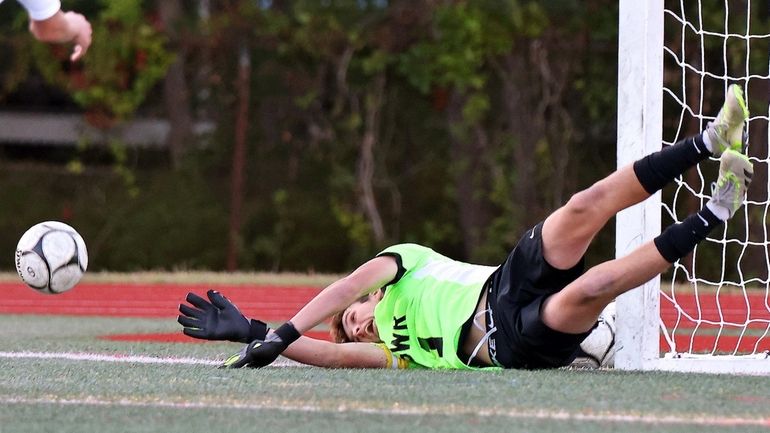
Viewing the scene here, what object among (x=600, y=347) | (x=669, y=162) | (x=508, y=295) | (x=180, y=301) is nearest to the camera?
(x=669, y=162)

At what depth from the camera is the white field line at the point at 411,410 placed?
3465 millimetres

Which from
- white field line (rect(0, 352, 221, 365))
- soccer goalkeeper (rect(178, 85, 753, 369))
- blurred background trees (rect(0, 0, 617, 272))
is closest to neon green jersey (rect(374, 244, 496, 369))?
soccer goalkeeper (rect(178, 85, 753, 369))

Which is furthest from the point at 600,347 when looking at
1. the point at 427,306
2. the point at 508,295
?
the point at 427,306

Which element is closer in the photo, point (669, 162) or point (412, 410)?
point (412, 410)

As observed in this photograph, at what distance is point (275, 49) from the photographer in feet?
52.5

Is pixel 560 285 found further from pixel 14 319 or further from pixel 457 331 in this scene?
pixel 14 319

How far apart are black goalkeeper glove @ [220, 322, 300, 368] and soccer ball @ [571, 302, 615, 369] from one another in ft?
3.98

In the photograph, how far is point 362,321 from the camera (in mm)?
5555

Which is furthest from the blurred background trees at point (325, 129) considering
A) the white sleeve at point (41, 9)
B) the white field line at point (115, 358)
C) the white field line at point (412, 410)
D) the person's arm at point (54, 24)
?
the white field line at point (412, 410)

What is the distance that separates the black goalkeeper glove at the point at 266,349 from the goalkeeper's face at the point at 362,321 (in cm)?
63

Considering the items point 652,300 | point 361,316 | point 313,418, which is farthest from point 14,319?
point 313,418

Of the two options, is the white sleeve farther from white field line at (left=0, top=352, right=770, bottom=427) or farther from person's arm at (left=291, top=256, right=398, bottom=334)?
person's arm at (left=291, top=256, right=398, bottom=334)

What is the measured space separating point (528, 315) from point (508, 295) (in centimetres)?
15

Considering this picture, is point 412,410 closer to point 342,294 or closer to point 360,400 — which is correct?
point 360,400
